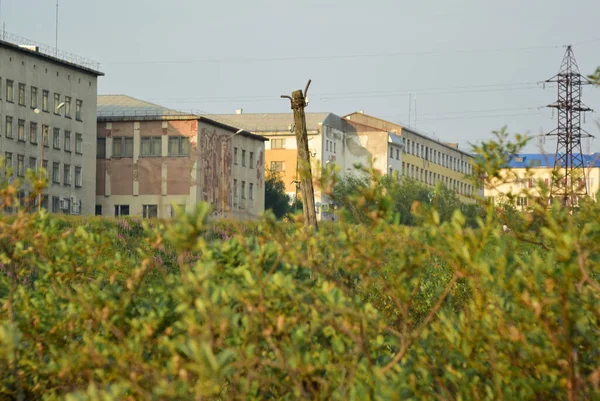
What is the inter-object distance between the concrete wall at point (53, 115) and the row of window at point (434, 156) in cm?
5836

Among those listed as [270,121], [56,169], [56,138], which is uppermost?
[270,121]

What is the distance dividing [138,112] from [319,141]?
28982 mm

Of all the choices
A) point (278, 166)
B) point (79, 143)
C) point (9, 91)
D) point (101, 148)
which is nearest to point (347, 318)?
point (9, 91)

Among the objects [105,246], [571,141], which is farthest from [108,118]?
[105,246]

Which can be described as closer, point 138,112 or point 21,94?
point 21,94

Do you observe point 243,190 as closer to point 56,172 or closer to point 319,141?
point 56,172

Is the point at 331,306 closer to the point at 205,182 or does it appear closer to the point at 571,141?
the point at 571,141

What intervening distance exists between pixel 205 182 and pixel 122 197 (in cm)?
604

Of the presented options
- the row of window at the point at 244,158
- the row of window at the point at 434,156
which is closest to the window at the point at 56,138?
the row of window at the point at 244,158

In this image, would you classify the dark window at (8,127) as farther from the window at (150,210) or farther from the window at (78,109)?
the window at (150,210)

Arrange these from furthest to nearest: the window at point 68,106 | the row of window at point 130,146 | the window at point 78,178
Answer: the row of window at point 130,146, the window at point 78,178, the window at point 68,106

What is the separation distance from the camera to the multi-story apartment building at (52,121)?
2867 inches

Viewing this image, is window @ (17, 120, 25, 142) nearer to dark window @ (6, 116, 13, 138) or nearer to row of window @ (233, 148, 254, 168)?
dark window @ (6, 116, 13, 138)

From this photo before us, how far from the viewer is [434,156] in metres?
149
